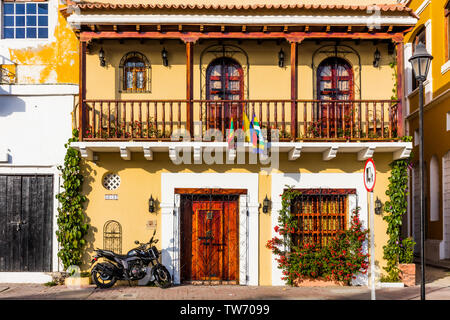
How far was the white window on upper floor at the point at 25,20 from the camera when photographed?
12.8 metres

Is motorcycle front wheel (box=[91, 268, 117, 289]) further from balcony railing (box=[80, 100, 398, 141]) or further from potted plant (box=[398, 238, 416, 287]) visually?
potted plant (box=[398, 238, 416, 287])

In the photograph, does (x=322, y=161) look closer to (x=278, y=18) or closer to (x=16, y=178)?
(x=278, y=18)

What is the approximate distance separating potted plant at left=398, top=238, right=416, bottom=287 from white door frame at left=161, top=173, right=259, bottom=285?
322 cm

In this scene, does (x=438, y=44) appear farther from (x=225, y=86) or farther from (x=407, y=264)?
(x=407, y=264)

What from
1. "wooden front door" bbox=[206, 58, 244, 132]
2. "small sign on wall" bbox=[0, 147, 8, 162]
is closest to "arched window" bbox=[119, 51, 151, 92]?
"wooden front door" bbox=[206, 58, 244, 132]

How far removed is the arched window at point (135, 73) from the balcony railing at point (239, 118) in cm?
44

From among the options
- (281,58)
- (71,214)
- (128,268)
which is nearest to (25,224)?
(71,214)

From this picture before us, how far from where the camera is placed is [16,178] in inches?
488

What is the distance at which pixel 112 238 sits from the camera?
12.2 metres

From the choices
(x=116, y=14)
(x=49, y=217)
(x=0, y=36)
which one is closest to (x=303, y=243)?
(x=49, y=217)

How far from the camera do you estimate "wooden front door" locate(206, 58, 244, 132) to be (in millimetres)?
12695
